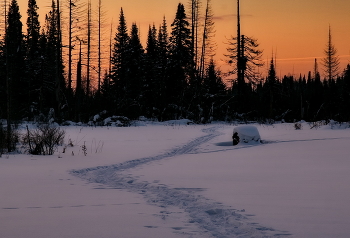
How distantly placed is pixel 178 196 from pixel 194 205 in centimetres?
60

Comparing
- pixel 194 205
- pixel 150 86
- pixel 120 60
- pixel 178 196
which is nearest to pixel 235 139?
pixel 178 196

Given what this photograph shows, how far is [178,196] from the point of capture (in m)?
5.08

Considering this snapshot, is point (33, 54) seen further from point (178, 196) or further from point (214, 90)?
point (178, 196)

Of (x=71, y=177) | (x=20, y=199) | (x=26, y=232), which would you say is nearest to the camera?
(x=26, y=232)

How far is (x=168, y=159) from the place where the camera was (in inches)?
377

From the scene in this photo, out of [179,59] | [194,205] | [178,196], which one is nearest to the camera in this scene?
[194,205]

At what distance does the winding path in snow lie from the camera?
339 cm

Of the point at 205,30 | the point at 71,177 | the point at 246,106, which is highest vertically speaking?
the point at 205,30

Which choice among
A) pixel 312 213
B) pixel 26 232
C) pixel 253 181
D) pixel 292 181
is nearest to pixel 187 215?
pixel 312 213

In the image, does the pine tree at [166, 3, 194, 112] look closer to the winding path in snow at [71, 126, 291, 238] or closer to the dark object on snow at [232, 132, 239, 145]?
the dark object on snow at [232, 132, 239, 145]

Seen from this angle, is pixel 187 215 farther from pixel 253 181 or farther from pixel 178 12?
pixel 178 12

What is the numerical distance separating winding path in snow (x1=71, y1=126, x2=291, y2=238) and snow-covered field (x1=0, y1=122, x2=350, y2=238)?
0.01 metres

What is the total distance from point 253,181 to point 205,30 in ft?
107

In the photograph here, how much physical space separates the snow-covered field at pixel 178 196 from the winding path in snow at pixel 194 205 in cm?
1
